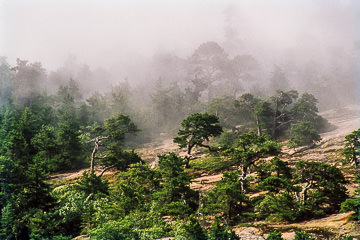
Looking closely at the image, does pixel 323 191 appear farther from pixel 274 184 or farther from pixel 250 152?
pixel 250 152

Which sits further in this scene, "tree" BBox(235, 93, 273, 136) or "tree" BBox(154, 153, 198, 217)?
"tree" BBox(235, 93, 273, 136)

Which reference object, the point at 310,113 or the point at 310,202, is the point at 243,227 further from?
the point at 310,113

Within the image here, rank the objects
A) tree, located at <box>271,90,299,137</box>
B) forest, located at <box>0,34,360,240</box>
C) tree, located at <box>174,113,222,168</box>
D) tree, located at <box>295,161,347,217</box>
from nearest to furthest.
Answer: forest, located at <box>0,34,360,240</box>
tree, located at <box>295,161,347,217</box>
tree, located at <box>174,113,222,168</box>
tree, located at <box>271,90,299,137</box>

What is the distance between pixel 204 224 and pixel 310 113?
4426cm

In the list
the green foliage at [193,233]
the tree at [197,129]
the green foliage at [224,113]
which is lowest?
the green foliage at [193,233]

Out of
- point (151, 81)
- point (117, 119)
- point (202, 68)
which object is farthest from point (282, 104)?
point (151, 81)

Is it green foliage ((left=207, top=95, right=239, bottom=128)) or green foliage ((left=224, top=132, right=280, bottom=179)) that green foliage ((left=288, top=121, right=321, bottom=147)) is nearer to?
green foliage ((left=224, top=132, right=280, bottom=179))

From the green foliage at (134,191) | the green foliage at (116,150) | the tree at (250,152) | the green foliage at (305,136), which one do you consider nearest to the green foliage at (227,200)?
the green foliage at (134,191)

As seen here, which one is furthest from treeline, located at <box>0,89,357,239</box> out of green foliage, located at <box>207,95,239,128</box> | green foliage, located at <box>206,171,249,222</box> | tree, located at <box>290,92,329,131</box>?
green foliage, located at <box>207,95,239,128</box>

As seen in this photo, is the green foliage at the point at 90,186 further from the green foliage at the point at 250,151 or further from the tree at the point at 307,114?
the tree at the point at 307,114

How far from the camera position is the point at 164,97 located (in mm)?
87125

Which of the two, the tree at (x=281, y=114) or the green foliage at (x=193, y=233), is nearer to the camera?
the green foliage at (x=193, y=233)

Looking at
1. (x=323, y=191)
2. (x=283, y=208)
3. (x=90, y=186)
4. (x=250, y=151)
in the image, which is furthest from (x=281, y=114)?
(x=90, y=186)

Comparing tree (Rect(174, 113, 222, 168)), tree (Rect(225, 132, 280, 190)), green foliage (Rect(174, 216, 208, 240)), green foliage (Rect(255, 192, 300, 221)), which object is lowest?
green foliage (Rect(255, 192, 300, 221))
